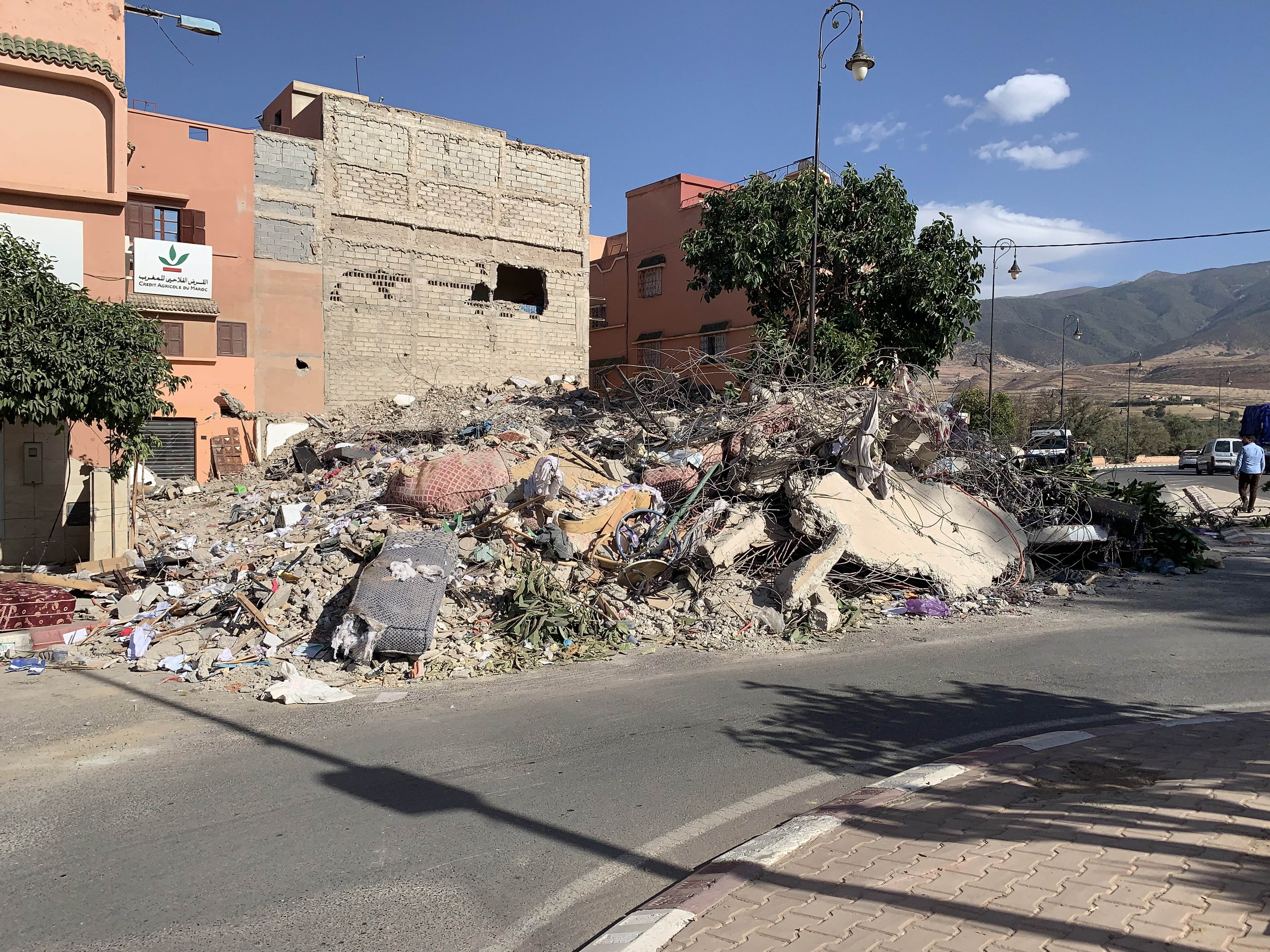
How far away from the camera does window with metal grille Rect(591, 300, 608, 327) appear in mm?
33844

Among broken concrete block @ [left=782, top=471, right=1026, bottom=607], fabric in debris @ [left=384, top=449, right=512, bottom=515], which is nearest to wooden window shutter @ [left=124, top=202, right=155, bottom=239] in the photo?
fabric in debris @ [left=384, top=449, right=512, bottom=515]

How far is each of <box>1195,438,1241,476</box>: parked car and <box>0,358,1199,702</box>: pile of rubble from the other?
27.7 m

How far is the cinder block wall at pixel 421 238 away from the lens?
72.1 ft

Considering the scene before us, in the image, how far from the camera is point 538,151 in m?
25.4

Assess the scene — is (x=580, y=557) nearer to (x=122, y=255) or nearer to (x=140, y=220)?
(x=122, y=255)

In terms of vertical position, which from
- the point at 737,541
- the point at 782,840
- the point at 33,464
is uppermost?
the point at 33,464

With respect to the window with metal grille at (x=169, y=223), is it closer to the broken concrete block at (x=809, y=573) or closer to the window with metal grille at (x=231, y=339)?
the window with metal grille at (x=231, y=339)

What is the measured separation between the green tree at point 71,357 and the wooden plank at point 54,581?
7.41ft

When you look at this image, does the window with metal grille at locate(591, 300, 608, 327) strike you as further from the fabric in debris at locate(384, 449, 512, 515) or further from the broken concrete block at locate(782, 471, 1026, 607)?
the broken concrete block at locate(782, 471, 1026, 607)

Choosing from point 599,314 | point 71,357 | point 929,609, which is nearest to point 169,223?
point 71,357

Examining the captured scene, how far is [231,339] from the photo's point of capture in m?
21.0

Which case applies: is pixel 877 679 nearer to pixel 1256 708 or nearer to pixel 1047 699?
pixel 1047 699

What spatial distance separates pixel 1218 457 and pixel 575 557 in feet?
115

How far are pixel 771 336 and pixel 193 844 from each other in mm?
16148
